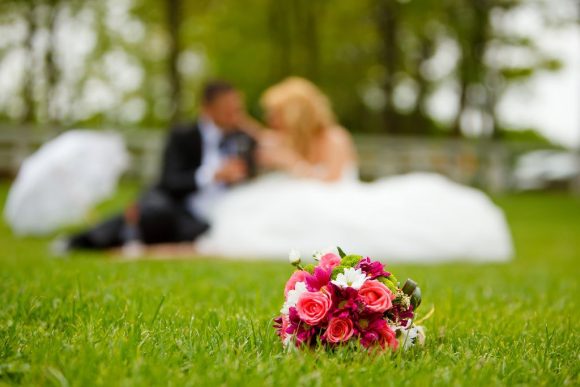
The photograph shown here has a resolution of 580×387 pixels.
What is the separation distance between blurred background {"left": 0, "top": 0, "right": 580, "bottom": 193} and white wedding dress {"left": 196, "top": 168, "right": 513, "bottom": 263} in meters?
11.9

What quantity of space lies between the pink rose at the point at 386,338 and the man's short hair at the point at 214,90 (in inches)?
255

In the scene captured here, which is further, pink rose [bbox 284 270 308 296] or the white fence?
the white fence

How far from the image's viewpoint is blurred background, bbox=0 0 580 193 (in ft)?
74.1

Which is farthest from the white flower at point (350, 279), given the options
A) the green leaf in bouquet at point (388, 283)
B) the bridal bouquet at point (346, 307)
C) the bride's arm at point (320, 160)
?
the bride's arm at point (320, 160)

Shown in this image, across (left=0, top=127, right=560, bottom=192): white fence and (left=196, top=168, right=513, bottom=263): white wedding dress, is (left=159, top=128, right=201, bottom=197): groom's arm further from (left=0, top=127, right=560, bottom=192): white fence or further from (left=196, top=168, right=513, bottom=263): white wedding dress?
(left=0, top=127, right=560, bottom=192): white fence

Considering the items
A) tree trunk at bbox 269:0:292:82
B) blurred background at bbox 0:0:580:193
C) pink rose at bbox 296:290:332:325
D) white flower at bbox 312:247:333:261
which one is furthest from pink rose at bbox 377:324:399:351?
tree trunk at bbox 269:0:292:82

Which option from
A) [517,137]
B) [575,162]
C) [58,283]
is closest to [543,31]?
[575,162]

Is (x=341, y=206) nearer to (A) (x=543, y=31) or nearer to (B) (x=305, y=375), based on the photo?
(B) (x=305, y=375)

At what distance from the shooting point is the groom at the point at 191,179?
838 centimetres

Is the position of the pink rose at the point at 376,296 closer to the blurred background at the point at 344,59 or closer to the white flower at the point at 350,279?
the white flower at the point at 350,279

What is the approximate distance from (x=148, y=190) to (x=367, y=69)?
2554cm

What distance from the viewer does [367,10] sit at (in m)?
25.3

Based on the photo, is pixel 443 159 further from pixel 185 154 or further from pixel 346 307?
pixel 346 307

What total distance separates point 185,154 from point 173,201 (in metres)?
0.63
